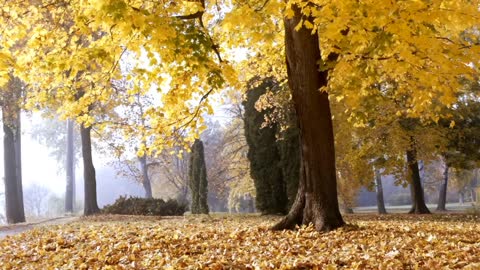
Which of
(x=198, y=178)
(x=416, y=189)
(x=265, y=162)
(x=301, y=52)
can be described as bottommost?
(x=416, y=189)

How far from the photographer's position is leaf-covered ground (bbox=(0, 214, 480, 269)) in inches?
200

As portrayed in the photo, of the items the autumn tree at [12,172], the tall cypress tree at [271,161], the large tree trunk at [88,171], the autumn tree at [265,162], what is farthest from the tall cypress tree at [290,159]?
the autumn tree at [12,172]

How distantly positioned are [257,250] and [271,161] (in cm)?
1170

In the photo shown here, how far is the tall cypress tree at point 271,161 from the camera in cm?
1716

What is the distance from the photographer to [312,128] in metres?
8.16

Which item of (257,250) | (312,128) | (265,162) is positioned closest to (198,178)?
(265,162)

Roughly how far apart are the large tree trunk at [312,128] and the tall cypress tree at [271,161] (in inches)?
338

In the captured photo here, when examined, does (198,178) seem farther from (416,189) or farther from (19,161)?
(19,161)

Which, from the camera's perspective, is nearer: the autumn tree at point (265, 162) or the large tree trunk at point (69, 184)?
the autumn tree at point (265, 162)

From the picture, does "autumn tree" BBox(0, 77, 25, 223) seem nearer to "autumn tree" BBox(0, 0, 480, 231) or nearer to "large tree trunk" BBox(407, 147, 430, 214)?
"autumn tree" BBox(0, 0, 480, 231)

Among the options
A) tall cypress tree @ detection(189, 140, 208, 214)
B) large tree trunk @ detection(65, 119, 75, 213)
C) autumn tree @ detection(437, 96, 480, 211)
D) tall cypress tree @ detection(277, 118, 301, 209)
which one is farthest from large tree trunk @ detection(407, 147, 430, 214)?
large tree trunk @ detection(65, 119, 75, 213)

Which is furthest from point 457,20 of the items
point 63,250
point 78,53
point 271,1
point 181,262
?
point 63,250

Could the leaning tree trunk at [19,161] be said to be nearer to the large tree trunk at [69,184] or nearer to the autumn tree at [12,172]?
the autumn tree at [12,172]

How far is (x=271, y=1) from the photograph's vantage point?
6258 mm
